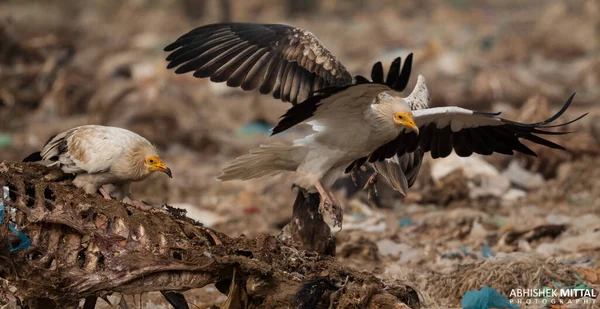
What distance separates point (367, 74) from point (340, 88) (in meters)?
11.1

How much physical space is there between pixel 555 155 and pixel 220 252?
6.67 m

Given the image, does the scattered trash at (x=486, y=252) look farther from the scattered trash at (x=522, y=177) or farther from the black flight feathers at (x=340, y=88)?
the scattered trash at (x=522, y=177)

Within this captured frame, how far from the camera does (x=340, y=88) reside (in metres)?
4.39

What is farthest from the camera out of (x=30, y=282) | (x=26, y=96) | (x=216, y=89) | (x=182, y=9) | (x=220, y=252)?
(x=182, y=9)

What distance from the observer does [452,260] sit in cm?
647

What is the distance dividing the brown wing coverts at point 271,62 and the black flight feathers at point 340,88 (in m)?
0.78

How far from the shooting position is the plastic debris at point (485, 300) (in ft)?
15.6

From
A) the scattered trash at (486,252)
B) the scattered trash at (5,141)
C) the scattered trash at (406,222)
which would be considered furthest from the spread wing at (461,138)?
the scattered trash at (5,141)

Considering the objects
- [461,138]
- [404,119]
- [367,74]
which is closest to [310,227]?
[404,119]

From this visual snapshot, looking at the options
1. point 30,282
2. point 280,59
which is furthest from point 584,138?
point 30,282

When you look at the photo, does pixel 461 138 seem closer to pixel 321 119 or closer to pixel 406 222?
pixel 321 119

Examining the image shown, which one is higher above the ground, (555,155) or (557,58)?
(557,58)

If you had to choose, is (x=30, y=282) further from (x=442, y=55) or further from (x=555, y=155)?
(x=442, y=55)

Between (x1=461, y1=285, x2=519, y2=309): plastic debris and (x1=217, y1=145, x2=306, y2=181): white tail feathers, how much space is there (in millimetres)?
1288
